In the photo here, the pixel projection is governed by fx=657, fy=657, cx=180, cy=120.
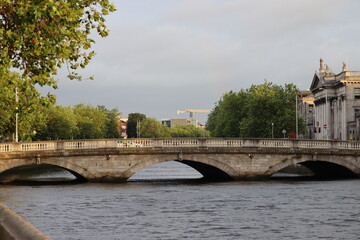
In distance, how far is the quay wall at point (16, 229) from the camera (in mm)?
7554

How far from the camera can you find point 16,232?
314 inches

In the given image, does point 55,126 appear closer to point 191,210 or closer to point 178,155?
point 178,155

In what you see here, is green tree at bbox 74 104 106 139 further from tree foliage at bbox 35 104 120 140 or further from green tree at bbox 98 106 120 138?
green tree at bbox 98 106 120 138

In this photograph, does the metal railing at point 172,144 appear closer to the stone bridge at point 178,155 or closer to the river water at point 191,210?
the stone bridge at point 178,155

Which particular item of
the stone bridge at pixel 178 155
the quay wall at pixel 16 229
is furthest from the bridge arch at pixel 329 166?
the quay wall at pixel 16 229

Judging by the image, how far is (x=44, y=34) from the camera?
16.5m

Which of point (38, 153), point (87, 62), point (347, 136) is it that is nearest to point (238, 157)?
point (38, 153)

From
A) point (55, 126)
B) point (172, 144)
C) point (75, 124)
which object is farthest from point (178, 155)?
point (75, 124)

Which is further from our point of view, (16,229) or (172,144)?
(172,144)

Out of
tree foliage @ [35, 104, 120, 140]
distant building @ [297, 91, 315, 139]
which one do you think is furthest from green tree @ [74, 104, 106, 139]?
distant building @ [297, 91, 315, 139]

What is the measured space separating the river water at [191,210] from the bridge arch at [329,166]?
5422 mm

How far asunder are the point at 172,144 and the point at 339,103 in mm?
65957

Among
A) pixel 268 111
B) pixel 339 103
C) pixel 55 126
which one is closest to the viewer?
pixel 55 126

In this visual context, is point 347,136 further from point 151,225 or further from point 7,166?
point 151,225
